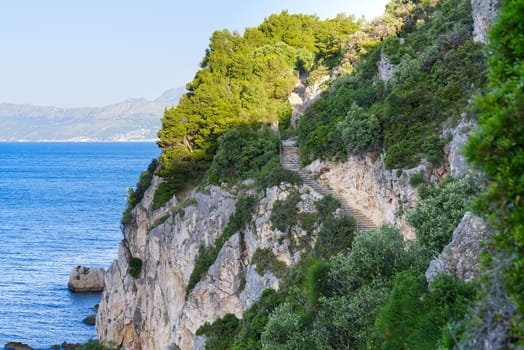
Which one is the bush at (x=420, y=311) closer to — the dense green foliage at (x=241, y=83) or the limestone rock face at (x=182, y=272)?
the limestone rock face at (x=182, y=272)

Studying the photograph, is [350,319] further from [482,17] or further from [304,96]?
[304,96]

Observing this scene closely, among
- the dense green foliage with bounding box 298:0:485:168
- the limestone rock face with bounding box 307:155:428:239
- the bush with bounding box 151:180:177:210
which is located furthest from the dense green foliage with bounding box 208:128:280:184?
the bush with bounding box 151:180:177:210

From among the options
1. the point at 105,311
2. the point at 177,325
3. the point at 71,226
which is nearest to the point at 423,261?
the point at 177,325

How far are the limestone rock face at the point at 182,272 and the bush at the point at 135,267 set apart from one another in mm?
444

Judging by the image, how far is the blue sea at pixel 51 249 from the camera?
2243 inches

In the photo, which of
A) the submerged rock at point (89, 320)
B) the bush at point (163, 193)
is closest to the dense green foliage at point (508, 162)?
the bush at point (163, 193)

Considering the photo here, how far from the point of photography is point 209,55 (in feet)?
189

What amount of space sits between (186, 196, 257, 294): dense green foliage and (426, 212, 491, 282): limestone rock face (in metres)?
22.9

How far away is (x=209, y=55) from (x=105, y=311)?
89.3 feet

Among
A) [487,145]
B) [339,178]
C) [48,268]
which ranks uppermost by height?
[487,145]

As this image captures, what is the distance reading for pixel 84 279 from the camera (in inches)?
2680

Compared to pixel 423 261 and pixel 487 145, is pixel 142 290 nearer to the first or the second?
pixel 423 261

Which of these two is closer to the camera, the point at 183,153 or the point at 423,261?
the point at 423,261

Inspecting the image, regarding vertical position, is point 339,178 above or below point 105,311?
above
